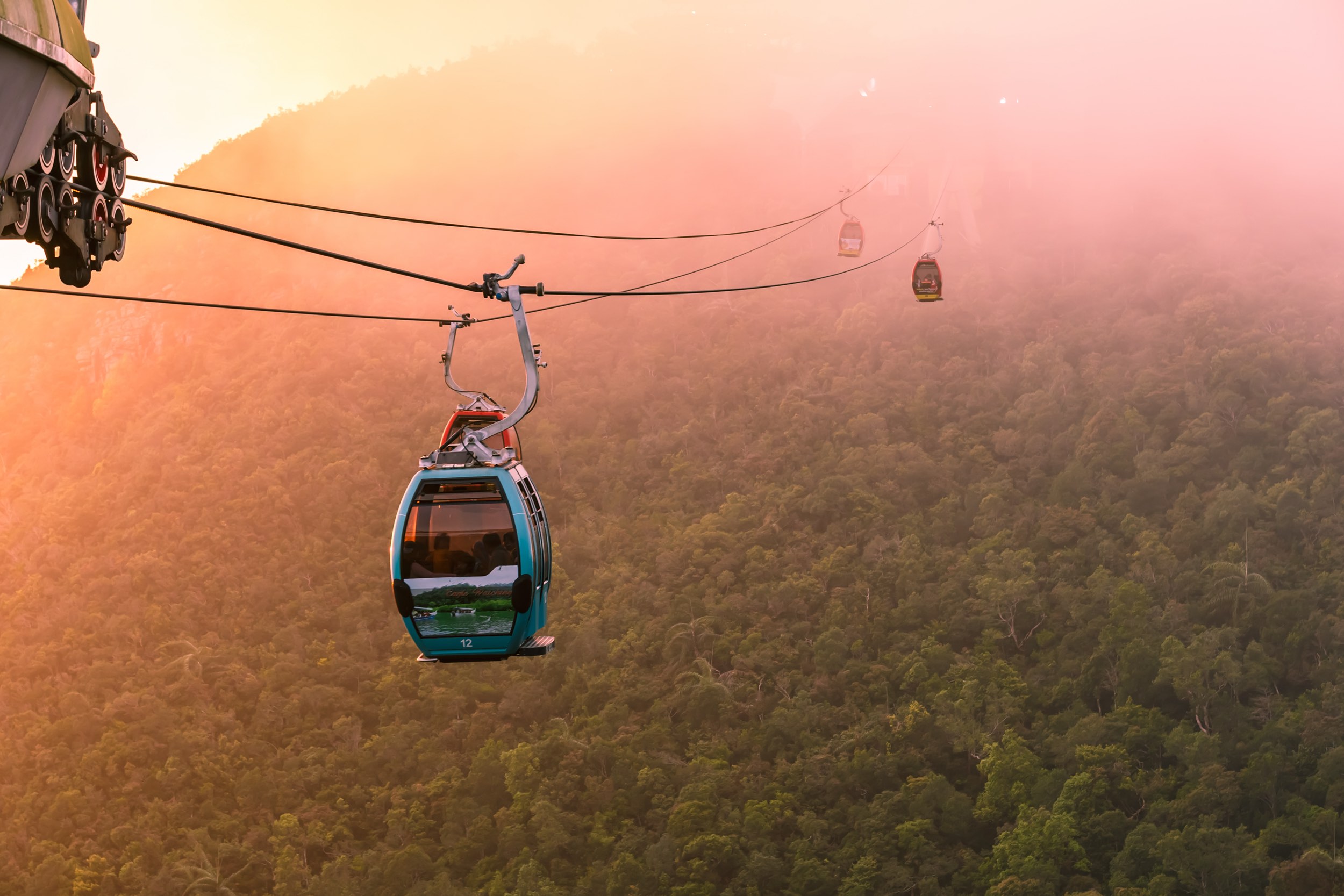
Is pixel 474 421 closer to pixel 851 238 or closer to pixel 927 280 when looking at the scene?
pixel 927 280

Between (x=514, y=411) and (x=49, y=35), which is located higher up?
(x=49, y=35)

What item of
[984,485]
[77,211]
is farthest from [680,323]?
[77,211]

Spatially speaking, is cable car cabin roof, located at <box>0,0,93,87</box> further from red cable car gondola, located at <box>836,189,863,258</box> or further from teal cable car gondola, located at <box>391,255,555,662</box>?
red cable car gondola, located at <box>836,189,863,258</box>

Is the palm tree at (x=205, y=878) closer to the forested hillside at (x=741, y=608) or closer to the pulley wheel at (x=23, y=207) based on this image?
the forested hillside at (x=741, y=608)

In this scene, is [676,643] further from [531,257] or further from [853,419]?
[531,257]

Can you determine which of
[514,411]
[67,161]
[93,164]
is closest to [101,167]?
[93,164]

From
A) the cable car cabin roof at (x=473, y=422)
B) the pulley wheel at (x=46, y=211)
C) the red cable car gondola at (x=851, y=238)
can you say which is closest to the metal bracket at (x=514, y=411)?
→ the cable car cabin roof at (x=473, y=422)
